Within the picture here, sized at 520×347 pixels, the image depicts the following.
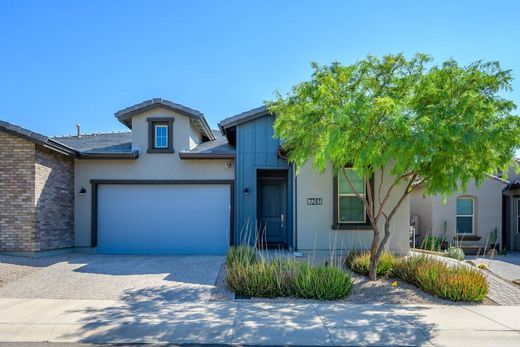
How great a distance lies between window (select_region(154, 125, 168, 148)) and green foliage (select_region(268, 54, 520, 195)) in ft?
20.7

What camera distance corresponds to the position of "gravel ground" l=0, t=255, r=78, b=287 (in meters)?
9.34

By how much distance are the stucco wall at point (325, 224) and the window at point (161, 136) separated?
5.06 metres

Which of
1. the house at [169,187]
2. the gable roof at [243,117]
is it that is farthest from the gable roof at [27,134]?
the gable roof at [243,117]

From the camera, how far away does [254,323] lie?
6359mm

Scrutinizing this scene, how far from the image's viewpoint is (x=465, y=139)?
709 cm

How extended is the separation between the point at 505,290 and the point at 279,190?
759cm

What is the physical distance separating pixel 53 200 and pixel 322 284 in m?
9.12

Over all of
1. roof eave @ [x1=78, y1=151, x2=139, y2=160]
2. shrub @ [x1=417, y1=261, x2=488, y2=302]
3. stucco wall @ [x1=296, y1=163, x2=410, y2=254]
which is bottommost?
shrub @ [x1=417, y1=261, x2=488, y2=302]

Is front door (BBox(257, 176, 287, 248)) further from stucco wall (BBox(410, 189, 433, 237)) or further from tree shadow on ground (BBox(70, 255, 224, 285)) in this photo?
stucco wall (BBox(410, 189, 433, 237))

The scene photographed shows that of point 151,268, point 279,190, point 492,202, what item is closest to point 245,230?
point 279,190

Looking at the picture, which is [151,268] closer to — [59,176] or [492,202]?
[59,176]

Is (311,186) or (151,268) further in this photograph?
(311,186)

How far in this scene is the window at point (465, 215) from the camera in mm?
17438

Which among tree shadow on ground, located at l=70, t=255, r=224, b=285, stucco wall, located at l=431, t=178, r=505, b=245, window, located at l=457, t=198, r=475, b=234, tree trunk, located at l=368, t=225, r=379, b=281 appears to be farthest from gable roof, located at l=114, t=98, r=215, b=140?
window, located at l=457, t=198, r=475, b=234
